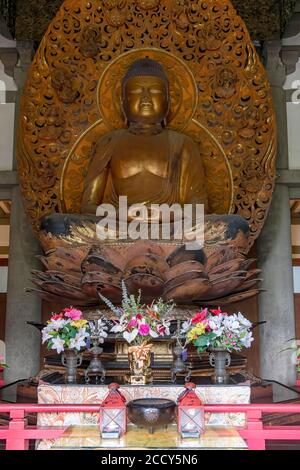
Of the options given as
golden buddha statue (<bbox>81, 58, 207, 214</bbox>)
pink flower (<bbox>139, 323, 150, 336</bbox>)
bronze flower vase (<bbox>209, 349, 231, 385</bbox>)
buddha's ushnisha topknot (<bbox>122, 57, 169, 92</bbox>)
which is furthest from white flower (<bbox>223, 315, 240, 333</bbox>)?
buddha's ushnisha topknot (<bbox>122, 57, 169, 92</bbox>)

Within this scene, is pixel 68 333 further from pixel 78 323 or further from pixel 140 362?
pixel 140 362

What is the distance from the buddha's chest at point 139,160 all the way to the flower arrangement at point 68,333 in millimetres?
2082

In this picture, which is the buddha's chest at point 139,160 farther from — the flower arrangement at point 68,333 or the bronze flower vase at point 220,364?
the bronze flower vase at point 220,364

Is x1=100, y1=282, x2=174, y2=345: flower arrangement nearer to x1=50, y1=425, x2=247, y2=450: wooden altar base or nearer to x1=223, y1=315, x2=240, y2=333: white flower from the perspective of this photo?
x1=223, y1=315, x2=240, y2=333: white flower

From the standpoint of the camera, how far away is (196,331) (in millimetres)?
3828

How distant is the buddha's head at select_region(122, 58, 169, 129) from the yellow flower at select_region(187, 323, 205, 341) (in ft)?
8.76

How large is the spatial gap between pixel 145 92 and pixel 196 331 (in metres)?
2.84

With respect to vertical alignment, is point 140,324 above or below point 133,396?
above

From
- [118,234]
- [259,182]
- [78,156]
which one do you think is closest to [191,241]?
[118,234]

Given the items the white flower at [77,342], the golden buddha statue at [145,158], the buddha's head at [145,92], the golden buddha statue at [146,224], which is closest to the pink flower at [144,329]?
the white flower at [77,342]

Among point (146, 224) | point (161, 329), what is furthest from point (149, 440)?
point (146, 224)

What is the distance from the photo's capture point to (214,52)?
5.91 m

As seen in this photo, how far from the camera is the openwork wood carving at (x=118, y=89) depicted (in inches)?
226

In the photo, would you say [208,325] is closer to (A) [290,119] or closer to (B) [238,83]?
(B) [238,83]
